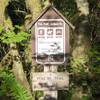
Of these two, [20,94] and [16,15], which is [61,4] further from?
[20,94]

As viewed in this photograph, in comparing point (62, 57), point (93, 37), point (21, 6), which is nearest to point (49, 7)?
point (62, 57)

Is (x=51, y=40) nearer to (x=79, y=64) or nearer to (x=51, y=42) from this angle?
(x=51, y=42)

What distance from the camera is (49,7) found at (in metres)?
5.73

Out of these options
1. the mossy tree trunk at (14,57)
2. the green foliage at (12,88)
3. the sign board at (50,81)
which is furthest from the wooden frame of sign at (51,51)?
the mossy tree trunk at (14,57)

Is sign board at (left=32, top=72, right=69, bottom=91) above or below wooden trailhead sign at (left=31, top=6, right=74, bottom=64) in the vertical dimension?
below

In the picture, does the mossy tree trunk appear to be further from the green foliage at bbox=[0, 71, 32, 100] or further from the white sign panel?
the white sign panel

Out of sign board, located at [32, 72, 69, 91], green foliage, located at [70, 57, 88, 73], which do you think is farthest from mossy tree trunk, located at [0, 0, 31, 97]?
sign board, located at [32, 72, 69, 91]

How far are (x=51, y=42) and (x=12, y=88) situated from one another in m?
1.71

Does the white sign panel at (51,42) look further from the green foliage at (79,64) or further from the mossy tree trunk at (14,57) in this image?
the mossy tree trunk at (14,57)

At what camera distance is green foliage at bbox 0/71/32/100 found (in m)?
6.88

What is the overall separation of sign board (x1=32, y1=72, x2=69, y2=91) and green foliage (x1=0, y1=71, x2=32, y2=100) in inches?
48.6

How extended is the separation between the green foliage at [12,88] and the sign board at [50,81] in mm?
1236

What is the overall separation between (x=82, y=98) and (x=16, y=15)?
153 inches

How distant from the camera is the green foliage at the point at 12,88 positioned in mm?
6877
